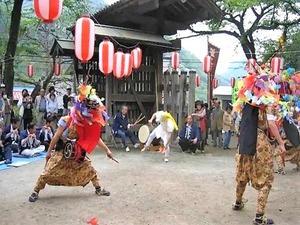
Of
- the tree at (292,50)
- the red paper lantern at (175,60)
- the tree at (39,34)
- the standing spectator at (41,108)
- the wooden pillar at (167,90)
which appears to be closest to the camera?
the wooden pillar at (167,90)

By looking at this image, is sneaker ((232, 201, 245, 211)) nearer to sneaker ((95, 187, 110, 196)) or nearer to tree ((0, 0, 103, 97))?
sneaker ((95, 187, 110, 196))

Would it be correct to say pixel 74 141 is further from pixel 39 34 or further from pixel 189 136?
pixel 39 34

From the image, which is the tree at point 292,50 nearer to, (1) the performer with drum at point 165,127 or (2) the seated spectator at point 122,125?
(2) the seated spectator at point 122,125

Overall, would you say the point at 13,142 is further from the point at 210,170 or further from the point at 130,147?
the point at 210,170

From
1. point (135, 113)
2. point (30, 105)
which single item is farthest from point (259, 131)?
point (30, 105)

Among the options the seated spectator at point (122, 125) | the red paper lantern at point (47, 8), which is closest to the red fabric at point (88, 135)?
the red paper lantern at point (47, 8)

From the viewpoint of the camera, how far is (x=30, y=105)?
12.1m

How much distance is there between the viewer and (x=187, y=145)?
35.9ft

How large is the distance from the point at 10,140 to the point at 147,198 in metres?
4.61

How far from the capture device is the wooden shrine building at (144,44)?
465 inches

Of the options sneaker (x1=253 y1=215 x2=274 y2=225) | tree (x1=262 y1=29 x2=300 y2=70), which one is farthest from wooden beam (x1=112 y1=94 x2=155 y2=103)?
sneaker (x1=253 y1=215 x2=274 y2=225)

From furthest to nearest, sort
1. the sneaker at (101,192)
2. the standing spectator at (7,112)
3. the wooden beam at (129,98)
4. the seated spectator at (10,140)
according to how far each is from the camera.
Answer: the wooden beam at (129,98)
the standing spectator at (7,112)
the seated spectator at (10,140)
the sneaker at (101,192)

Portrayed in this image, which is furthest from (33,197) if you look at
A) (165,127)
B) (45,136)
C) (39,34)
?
(39,34)

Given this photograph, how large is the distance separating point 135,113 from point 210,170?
4668 millimetres
